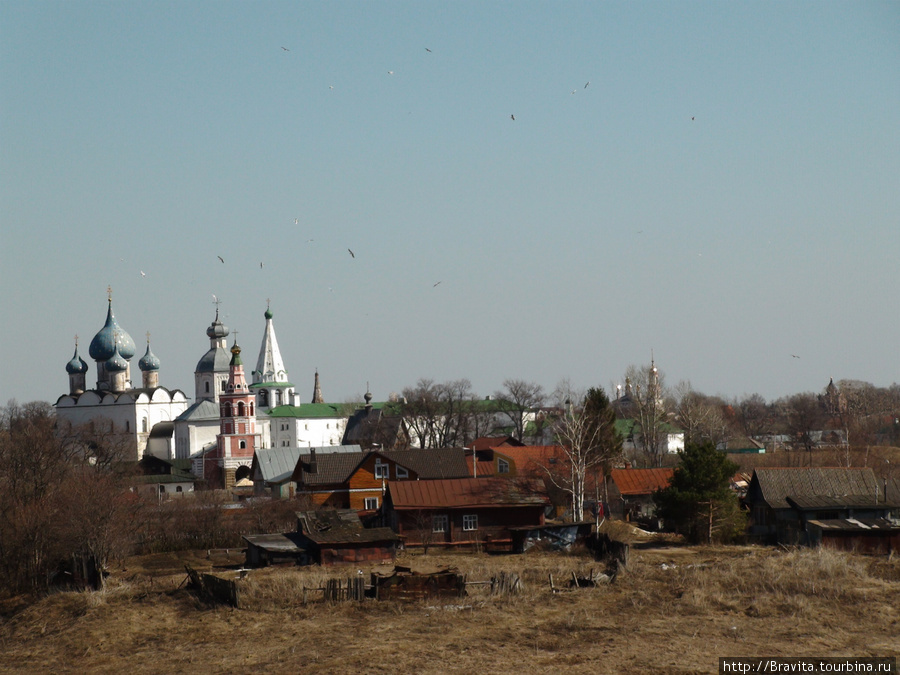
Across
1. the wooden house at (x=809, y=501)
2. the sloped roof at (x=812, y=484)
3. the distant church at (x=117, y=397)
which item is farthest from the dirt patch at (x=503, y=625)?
the distant church at (x=117, y=397)

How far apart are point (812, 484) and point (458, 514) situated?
1085 cm

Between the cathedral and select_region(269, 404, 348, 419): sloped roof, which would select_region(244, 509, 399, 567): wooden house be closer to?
the cathedral

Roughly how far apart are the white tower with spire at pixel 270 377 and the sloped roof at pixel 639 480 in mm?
64213

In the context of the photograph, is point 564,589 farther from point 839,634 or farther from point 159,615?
point 159,615

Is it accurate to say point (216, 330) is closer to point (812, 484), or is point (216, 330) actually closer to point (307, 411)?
point (307, 411)

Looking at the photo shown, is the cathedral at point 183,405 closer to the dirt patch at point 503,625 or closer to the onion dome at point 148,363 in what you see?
the onion dome at point 148,363

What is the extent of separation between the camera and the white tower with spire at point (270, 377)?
102 m

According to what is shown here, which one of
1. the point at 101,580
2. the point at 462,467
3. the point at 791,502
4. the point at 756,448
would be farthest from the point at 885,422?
the point at 101,580

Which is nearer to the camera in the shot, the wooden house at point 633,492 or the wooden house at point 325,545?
the wooden house at point 325,545

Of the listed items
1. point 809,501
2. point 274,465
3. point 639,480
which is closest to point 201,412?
point 274,465

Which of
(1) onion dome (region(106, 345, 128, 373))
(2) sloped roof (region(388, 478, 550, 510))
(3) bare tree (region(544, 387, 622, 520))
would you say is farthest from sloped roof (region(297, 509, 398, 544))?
(1) onion dome (region(106, 345, 128, 373))

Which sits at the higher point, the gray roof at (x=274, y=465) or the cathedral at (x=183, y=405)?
the cathedral at (x=183, y=405)

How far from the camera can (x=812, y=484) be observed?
33.7 m

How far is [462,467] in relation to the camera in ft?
151
